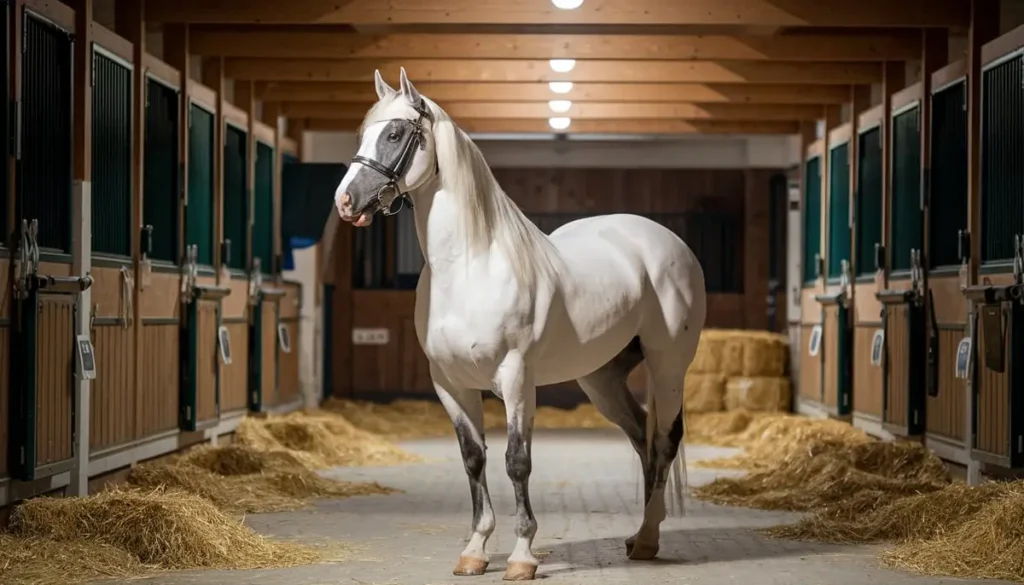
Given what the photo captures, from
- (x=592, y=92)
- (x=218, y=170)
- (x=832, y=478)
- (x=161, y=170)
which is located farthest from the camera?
(x=592, y=92)

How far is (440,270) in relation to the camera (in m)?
4.45

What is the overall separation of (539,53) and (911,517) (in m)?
3.91

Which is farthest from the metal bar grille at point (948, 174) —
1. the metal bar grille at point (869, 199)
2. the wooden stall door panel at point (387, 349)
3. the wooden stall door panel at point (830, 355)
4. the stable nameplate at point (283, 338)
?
the wooden stall door panel at point (387, 349)

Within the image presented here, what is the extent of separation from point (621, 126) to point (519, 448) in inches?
293

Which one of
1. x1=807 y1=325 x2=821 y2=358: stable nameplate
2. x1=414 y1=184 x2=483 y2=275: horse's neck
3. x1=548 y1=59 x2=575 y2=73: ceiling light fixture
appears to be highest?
x1=548 y1=59 x2=575 y2=73: ceiling light fixture

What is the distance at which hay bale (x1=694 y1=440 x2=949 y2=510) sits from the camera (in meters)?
6.52

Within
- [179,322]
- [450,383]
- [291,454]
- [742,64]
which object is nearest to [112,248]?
[179,322]

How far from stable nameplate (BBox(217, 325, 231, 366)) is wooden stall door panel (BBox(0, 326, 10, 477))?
323cm

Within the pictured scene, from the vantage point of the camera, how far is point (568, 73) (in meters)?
9.26

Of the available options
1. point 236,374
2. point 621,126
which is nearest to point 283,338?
point 236,374

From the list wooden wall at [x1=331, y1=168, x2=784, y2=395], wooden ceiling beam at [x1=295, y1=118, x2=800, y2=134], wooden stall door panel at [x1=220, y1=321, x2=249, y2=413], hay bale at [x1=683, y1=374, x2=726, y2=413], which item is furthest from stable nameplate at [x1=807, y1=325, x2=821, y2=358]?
wooden stall door panel at [x1=220, y1=321, x2=249, y2=413]

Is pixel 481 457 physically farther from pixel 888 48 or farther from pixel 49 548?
pixel 888 48

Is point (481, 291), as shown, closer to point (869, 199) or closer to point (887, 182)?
point (887, 182)

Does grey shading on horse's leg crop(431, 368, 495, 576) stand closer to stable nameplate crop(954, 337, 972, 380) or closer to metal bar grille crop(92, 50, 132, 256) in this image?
metal bar grille crop(92, 50, 132, 256)
